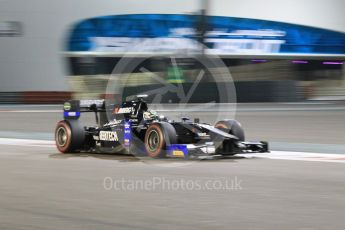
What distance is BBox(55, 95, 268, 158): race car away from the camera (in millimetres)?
8875

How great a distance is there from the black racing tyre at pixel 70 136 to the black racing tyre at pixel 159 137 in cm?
149

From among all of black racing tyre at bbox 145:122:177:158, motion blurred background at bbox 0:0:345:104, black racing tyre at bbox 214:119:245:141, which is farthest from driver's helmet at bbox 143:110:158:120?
motion blurred background at bbox 0:0:345:104

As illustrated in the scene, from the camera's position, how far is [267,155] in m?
9.96

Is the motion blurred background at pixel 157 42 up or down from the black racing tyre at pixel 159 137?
up

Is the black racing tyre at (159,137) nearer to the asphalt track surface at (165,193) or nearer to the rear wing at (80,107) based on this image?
the asphalt track surface at (165,193)

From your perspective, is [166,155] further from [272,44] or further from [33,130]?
[272,44]

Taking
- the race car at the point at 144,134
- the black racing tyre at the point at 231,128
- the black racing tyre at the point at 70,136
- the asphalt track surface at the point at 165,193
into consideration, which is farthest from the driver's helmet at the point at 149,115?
the black racing tyre at the point at 70,136

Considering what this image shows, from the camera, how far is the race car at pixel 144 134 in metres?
8.88

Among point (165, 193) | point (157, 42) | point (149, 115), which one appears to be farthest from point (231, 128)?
point (157, 42)

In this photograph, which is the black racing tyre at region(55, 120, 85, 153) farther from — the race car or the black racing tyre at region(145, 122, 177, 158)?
the black racing tyre at region(145, 122, 177, 158)

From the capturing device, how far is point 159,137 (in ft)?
29.0

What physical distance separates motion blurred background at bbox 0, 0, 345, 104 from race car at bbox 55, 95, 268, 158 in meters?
20.9

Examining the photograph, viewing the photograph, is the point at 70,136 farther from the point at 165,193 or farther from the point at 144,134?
the point at 165,193

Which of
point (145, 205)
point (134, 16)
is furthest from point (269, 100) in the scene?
point (145, 205)
